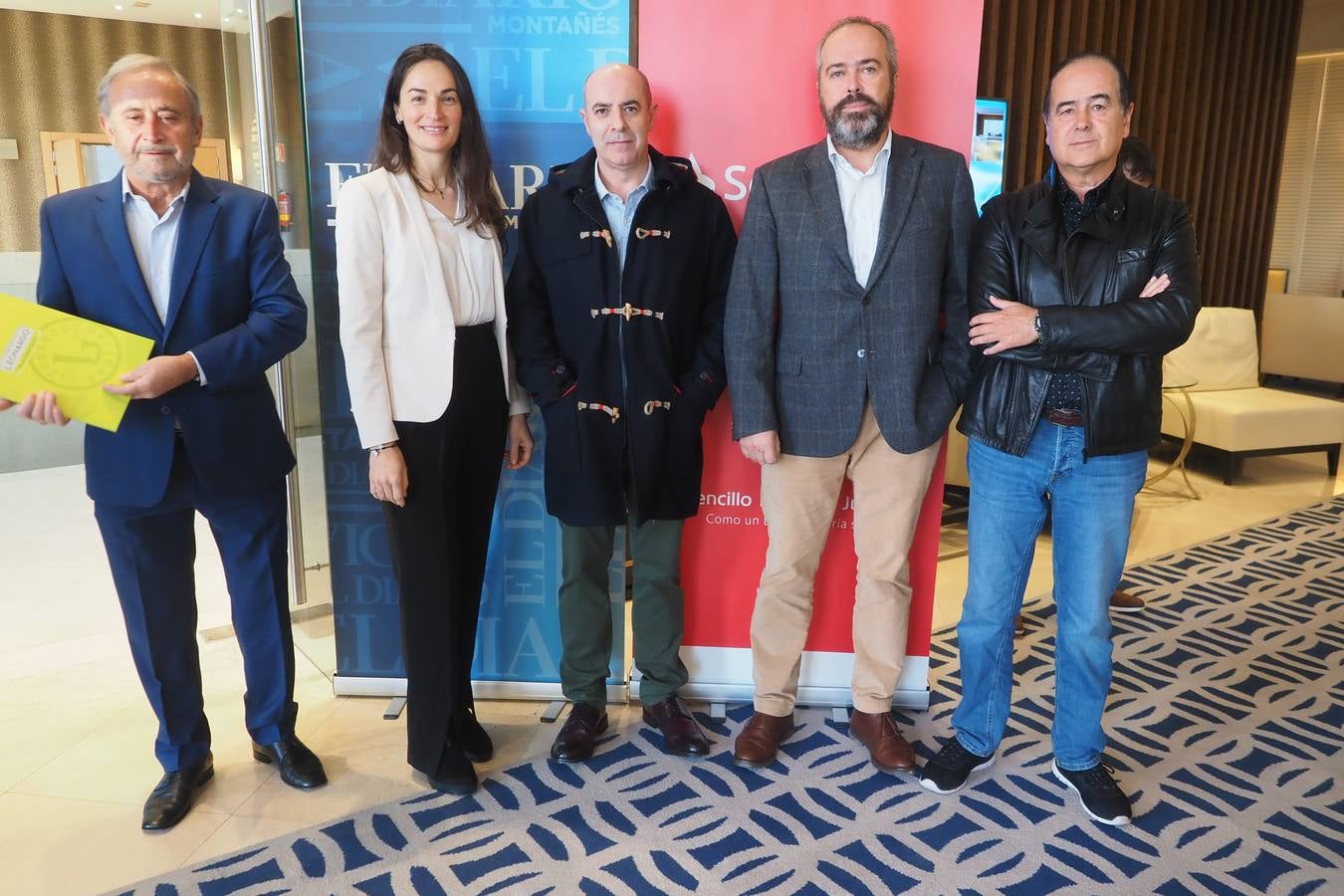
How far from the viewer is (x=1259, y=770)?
2.75 meters

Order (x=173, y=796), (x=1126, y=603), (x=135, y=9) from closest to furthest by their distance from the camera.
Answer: (x=173, y=796), (x=1126, y=603), (x=135, y=9)

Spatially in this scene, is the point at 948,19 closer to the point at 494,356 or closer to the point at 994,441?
the point at 994,441

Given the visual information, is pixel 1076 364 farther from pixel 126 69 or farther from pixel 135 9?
pixel 135 9

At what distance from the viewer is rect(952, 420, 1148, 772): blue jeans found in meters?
2.31

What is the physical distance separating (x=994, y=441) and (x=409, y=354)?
4.74ft

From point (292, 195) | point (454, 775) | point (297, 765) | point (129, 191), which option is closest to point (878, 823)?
point (454, 775)

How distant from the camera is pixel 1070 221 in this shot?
7.55 ft

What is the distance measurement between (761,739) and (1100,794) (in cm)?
88

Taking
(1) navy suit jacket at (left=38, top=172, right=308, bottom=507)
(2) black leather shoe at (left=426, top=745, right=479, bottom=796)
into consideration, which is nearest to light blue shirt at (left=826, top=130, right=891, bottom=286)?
(1) navy suit jacket at (left=38, top=172, right=308, bottom=507)

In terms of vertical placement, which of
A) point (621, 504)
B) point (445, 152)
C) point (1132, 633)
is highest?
point (445, 152)

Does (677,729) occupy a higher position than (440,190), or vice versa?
(440,190)

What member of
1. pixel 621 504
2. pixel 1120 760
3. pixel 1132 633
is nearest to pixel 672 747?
pixel 621 504

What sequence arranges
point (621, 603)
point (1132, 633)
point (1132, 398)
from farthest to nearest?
point (1132, 633) → point (621, 603) → point (1132, 398)

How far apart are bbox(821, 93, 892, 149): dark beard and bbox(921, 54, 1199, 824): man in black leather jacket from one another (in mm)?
355
